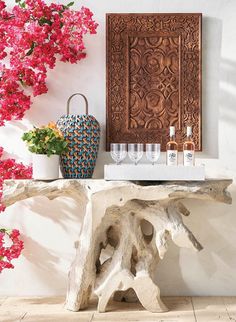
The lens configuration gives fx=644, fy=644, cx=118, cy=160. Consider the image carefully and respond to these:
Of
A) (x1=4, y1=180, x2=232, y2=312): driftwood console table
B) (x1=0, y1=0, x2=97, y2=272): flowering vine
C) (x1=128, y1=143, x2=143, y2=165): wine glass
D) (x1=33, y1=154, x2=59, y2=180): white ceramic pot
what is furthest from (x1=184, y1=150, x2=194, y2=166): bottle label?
(x1=0, y1=0, x2=97, y2=272): flowering vine

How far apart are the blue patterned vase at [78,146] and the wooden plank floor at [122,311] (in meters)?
0.78

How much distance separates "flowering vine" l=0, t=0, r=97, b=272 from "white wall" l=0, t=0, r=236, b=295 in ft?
0.41

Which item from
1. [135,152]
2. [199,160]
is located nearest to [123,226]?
[135,152]

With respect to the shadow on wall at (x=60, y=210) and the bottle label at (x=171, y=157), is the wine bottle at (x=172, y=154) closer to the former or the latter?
the bottle label at (x=171, y=157)

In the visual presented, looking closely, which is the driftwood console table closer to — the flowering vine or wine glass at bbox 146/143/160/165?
wine glass at bbox 146/143/160/165

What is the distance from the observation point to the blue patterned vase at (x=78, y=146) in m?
3.76

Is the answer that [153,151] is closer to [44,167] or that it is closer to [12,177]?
[44,167]

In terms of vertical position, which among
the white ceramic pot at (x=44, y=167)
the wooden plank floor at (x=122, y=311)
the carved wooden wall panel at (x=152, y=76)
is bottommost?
the wooden plank floor at (x=122, y=311)

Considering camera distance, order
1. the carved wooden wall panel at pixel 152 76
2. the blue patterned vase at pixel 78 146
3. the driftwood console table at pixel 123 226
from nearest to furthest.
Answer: the driftwood console table at pixel 123 226
the blue patterned vase at pixel 78 146
the carved wooden wall panel at pixel 152 76

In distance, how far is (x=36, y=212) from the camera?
160 inches

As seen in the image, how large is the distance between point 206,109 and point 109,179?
856 millimetres

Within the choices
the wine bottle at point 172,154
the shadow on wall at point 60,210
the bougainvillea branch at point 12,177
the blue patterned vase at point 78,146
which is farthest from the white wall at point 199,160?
the wine bottle at point 172,154

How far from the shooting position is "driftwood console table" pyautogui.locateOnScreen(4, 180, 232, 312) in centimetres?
349

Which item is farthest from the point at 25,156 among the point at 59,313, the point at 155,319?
the point at 155,319
